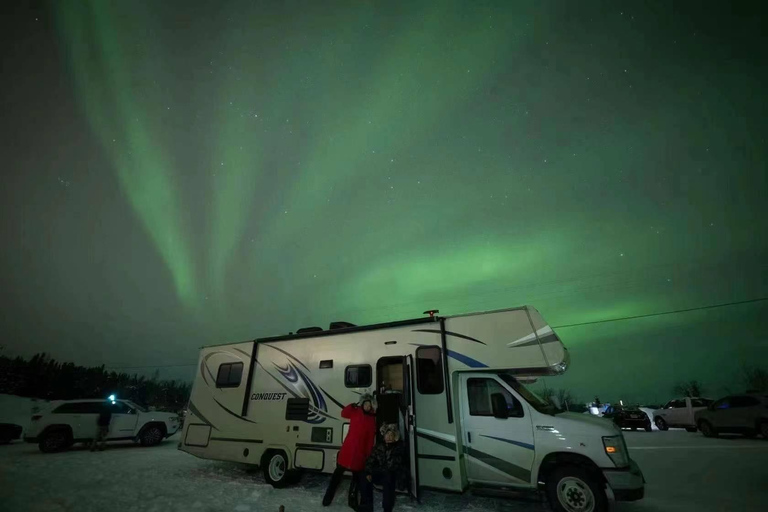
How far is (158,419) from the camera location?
1526 cm

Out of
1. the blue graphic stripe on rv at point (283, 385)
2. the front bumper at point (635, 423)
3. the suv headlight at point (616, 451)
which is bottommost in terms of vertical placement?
the front bumper at point (635, 423)

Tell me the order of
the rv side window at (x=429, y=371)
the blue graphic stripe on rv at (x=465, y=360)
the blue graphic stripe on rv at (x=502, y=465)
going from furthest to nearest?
the rv side window at (x=429, y=371), the blue graphic stripe on rv at (x=465, y=360), the blue graphic stripe on rv at (x=502, y=465)

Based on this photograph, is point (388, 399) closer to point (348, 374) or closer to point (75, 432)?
point (348, 374)

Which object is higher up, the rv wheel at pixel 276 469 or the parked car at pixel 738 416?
the parked car at pixel 738 416

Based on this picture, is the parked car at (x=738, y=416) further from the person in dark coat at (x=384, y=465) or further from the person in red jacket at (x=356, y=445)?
the person in red jacket at (x=356, y=445)

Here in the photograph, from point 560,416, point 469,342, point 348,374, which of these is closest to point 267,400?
point 348,374

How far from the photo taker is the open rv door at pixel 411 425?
607 centimetres

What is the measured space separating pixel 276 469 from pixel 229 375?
2914mm

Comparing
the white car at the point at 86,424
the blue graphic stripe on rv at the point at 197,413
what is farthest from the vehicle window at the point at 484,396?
the white car at the point at 86,424

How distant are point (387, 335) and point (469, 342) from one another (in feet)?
5.98

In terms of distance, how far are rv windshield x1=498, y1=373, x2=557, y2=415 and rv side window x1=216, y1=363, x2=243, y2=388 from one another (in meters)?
6.96

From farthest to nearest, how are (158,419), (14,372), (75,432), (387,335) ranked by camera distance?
(14,372) → (158,419) → (75,432) → (387,335)

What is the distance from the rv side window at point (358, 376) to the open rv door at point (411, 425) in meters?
1.13

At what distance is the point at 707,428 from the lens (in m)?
15.8
